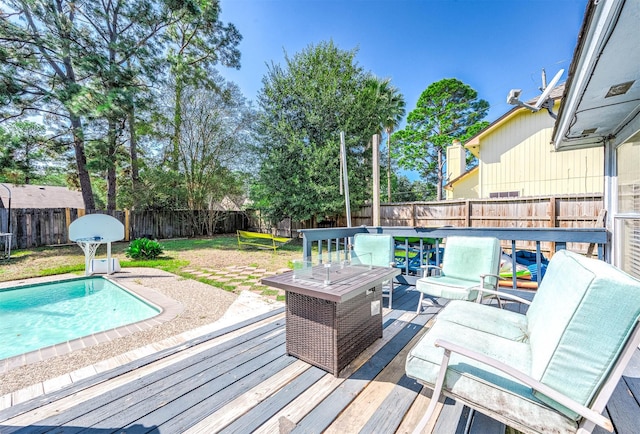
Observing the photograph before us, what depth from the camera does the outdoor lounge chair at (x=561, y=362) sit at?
1008mm

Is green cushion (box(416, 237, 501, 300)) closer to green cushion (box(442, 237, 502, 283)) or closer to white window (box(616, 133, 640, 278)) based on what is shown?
green cushion (box(442, 237, 502, 283))

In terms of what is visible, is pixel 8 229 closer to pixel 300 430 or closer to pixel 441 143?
pixel 300 430

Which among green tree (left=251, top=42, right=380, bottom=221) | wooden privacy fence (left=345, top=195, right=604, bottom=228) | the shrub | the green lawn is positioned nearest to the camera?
the green lawn

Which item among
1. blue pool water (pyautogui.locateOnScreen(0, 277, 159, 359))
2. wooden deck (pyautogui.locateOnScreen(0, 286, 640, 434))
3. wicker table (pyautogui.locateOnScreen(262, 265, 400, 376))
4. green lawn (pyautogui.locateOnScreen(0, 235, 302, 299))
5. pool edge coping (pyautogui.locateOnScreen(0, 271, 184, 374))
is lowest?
blue pool water (pyautogui.locateOnScreen(0, 277, 159, 359))

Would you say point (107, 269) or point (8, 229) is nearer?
point (107, 269)

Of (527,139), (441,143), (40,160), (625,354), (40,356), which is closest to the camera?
(625,354)

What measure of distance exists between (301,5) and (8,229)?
11152 millimetres

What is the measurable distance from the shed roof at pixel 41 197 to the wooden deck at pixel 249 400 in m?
18.2

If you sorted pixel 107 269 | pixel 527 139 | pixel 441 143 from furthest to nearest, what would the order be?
pixel 441 143 → pixel 527 139 → pixel 107 269

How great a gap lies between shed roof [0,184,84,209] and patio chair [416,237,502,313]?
19665 mm

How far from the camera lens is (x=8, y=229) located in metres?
8.48

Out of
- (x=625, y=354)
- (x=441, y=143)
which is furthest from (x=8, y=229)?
(x=441, y=143)

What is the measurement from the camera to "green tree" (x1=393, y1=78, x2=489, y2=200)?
55.4 feet

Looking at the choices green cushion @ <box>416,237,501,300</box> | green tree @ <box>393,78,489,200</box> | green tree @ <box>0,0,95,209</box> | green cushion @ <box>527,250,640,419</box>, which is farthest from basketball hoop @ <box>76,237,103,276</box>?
green tree @ <box>393,78,489,200</box>
